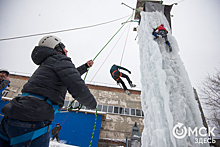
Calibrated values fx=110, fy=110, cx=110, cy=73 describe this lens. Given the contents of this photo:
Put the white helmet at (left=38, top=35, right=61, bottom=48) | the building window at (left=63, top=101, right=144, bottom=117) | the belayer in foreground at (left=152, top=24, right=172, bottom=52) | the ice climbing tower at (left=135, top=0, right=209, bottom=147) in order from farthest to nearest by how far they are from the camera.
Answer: the building window at (left=63, top=101, right=144, bottom=117), the belayer in foreground at (left=152, top=24, right=172, bottom=52), the ice climbing tower at (left=135, top=0, right=209, bottom=147), the white helmet at (left=38, top=35, right=61, bottom=48)

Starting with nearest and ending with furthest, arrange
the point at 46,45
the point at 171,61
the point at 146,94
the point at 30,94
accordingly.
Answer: the point at 30,94, the point at 46,45, the point at 146,94, the point at 171,61

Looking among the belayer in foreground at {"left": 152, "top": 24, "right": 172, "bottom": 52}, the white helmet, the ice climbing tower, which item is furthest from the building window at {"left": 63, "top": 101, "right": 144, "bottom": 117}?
the white helmet

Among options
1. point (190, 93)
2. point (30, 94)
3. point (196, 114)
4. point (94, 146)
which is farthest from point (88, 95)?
point (94, 146)

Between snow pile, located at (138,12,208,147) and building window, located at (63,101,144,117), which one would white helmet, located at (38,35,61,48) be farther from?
building window, located at (63,101,144,117)

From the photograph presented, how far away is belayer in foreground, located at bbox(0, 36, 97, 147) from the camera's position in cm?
84

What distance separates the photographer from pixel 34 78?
1.03m

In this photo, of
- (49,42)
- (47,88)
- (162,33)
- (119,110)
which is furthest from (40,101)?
(119,110)

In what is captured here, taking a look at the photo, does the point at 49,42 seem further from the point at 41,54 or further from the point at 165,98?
the point at 165,98

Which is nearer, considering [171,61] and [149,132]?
[149,132]

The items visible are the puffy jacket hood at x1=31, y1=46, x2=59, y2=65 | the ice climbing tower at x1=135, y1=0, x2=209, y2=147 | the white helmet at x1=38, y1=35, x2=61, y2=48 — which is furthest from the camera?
the ice climbing tower at x1=135, y1=0, x2=209, y2=147

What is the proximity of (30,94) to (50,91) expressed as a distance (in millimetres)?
157

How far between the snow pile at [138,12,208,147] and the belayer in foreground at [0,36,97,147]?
184 centimetres

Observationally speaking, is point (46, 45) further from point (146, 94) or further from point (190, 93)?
point (190, 93)

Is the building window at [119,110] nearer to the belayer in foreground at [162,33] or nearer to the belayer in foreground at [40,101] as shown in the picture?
the belayer in foreground at [162,33]
